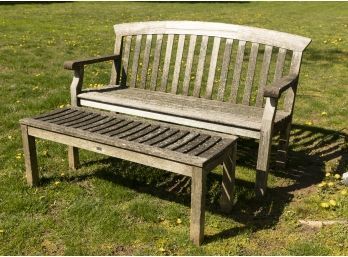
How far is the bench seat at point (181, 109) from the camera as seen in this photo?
4395 millimetres

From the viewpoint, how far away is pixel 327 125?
21.5 feet

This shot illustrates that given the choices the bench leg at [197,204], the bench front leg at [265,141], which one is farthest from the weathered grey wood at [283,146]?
the bench leg at [197,204]

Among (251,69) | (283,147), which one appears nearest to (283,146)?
(283,147)

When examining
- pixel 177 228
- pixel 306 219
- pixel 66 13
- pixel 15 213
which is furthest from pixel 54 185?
pixel 66 13

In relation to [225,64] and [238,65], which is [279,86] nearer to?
[238,65]

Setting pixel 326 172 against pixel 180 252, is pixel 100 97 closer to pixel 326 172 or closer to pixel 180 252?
pixel 180 252

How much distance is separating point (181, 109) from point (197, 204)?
1358 millimetres

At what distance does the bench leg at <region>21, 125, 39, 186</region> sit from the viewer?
446cm

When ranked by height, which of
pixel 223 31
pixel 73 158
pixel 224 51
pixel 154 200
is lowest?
pixel 154 200

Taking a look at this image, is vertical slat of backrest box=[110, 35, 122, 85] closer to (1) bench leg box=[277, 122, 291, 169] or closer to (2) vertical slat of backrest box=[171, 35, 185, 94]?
(2) vertical slat of backrest box=[171, 35, 185, 94]

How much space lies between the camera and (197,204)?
3.62 m

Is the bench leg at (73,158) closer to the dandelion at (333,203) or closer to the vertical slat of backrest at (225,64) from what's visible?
the vertical slat of backrest at (225,64)

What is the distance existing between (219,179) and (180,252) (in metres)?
1.41

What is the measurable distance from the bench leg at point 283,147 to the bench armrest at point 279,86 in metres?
0.55
